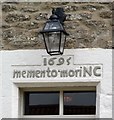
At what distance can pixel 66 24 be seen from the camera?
641 cm

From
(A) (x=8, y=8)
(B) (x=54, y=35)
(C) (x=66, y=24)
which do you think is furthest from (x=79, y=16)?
(A) (x=8, y=8)

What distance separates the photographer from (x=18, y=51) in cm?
643

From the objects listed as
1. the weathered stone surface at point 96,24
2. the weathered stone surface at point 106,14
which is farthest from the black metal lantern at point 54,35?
the weathered stone surface at point 106,14

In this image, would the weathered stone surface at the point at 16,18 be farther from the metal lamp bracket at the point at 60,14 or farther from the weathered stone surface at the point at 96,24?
the weathered stone surface at the point at 96,24

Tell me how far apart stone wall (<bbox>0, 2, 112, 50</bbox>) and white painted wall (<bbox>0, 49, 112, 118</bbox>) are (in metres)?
0.08

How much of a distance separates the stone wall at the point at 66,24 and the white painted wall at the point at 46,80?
Result: 3.1 inches

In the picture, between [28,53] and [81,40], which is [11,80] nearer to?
[28,53]

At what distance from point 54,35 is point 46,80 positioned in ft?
1.80

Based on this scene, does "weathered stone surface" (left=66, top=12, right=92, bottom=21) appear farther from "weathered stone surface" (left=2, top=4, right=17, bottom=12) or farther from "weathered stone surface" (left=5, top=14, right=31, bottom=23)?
"weathered stone surface" (left=2, top=4, right=17, bottom=12)

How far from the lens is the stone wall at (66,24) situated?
20.9 ft

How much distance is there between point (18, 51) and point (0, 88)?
1.45 feet

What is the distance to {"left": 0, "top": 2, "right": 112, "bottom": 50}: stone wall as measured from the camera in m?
6.36

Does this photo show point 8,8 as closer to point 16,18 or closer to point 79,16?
point 16,18

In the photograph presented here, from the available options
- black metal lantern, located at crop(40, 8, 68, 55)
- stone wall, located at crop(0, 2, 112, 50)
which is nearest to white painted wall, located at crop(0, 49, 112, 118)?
stone wall, located at crop(0, 2, 112, 50)
